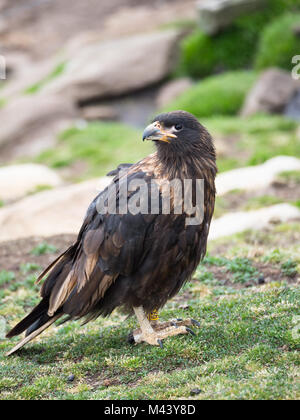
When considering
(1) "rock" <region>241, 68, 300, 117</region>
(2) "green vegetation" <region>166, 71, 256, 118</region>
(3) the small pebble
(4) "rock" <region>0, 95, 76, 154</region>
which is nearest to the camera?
(3) the small pebble

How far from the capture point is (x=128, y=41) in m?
20.3

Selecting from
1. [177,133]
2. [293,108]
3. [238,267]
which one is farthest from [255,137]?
[177,133]

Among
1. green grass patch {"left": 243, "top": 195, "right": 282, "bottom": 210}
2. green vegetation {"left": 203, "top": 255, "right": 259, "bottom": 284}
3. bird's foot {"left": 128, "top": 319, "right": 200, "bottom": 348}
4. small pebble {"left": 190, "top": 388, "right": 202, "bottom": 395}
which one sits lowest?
small pebble {"left": 190, "top": 388, "right": 202, "bottom": 395}

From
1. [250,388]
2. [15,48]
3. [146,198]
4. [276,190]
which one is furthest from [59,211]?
[15,48]

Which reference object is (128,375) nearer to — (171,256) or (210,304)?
(171,256)

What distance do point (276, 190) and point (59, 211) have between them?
3.79 m

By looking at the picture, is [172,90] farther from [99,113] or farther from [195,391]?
[195,391]

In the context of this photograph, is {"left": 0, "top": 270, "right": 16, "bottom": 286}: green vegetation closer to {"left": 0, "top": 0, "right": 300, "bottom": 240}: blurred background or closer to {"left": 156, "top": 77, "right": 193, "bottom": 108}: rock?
{"left": 0, "top": 0, "right": 300, "bottom": 240}: blurred background

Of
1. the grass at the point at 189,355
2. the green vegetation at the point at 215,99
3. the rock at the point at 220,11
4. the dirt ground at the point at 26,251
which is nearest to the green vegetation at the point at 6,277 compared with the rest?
the dirt ground at the point at 26,251

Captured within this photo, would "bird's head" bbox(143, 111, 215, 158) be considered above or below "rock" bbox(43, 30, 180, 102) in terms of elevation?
below

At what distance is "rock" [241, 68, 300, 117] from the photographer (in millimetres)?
15672

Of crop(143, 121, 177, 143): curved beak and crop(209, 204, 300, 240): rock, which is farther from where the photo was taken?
crop(209, 204, 300, 240): rock

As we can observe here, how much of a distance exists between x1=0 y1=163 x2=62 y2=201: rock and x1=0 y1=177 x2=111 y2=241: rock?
2012 mm

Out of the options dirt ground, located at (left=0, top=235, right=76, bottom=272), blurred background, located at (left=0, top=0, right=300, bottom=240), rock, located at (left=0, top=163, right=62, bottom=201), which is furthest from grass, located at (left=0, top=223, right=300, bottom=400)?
rock, located at (left=0, top=163, right=62, bottom=201)
